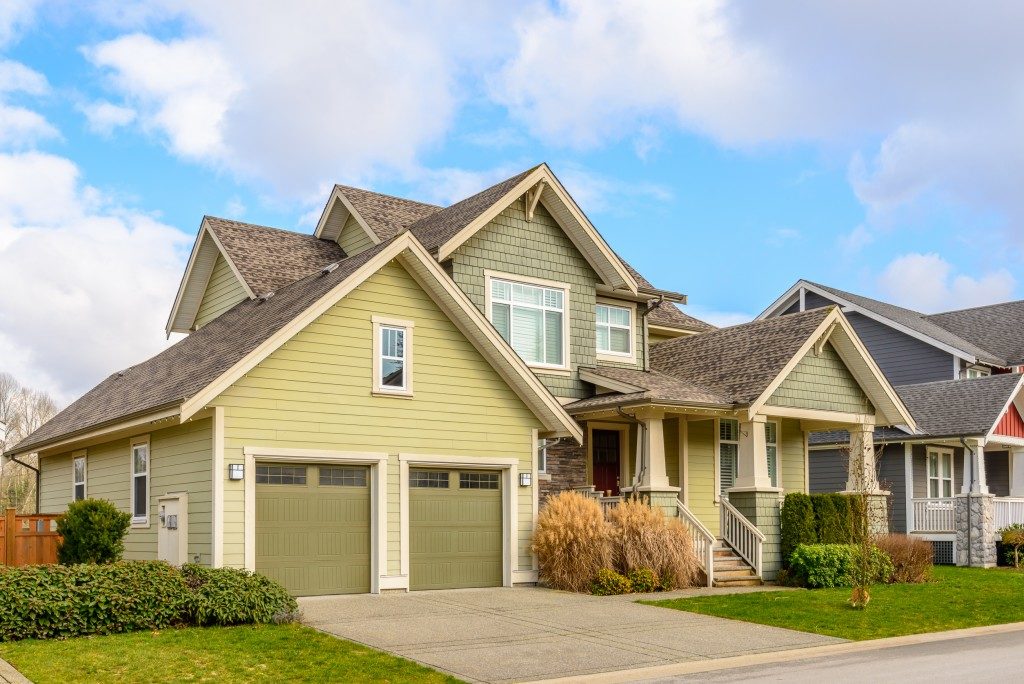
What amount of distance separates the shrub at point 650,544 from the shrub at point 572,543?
11.6 inches

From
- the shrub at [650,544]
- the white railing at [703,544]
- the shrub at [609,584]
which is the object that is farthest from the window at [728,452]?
the shrub at [609,584]

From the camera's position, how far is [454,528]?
20453 millimetres

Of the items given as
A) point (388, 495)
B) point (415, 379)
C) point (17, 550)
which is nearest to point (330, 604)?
point (388, 495)

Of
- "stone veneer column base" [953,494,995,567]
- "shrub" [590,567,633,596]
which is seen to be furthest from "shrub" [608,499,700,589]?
"stone veneer column base" [953,494,995,567]

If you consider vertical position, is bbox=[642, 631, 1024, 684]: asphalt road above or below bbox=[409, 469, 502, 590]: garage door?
below

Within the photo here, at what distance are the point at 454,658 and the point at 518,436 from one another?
831 centimetres

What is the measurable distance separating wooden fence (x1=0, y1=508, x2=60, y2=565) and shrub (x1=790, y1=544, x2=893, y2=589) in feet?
45.6

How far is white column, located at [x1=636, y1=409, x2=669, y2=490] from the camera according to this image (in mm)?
22172

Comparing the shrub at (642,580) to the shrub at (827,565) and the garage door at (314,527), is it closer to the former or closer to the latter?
the shrub at (827,565)

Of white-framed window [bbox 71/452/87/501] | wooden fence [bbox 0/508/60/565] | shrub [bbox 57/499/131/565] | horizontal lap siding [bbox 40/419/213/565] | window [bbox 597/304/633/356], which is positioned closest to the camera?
shrub [bbox 57/499/131/565]

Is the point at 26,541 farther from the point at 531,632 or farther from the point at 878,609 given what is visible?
the point at 878,609

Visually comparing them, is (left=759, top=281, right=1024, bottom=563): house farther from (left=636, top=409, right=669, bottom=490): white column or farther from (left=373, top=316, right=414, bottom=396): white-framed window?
(left=373, top=316, right=414, bottom=396): white-framed window

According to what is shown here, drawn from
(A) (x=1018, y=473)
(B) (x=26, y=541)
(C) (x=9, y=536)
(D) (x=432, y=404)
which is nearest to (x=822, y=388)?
(D) (x=432, y=404)

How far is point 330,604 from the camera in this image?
17.4m
